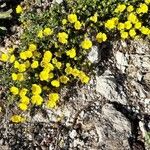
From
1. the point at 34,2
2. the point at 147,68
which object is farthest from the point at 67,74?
the point at 34,2

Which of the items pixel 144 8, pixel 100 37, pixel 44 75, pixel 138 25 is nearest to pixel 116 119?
pixel 44 75

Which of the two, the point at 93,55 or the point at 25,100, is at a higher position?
the point at 93,55

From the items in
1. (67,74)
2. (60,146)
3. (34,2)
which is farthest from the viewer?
(34,2)

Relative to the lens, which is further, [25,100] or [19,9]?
[19,9]

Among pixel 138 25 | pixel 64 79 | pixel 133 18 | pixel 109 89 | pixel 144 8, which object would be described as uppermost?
pixel 144 8

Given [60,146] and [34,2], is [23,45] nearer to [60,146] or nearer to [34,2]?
[34,2]

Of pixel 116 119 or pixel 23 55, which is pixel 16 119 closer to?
pixel 23 55

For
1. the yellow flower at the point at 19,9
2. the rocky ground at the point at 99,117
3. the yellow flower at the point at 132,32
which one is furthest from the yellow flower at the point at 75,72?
the yellow flower at the point at 19,9
